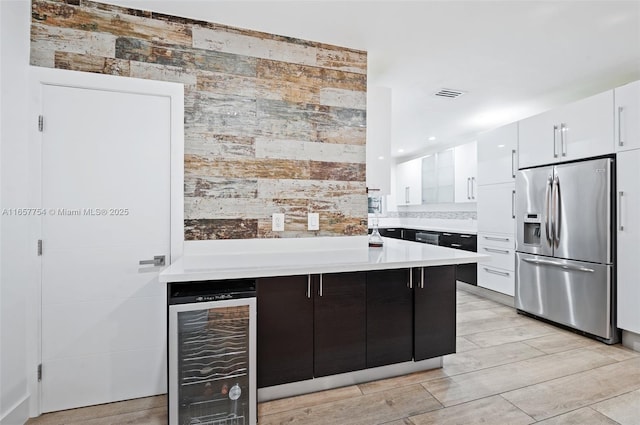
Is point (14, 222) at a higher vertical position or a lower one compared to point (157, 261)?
higher

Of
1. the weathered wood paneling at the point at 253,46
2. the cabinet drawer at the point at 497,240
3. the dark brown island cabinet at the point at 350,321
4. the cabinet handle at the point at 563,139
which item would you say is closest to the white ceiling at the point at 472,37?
the weathered wood paneling at the point at 253,46

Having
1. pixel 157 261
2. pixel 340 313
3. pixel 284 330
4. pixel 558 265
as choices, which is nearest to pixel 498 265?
pixel 558 265

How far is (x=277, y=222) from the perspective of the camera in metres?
2.46

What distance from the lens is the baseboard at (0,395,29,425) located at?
1.69m

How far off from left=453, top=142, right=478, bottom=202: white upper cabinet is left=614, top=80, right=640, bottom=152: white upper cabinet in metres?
2.15

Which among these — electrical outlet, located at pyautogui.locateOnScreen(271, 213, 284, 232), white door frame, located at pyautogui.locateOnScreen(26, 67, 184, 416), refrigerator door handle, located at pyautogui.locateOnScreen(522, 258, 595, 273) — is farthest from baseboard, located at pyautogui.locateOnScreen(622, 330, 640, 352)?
white door frame, located at pyautogui.locateOnScreen(26, 67, 184, 416)

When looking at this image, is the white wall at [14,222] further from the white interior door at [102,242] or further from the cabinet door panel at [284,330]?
the cabinet door panel at [284,330]

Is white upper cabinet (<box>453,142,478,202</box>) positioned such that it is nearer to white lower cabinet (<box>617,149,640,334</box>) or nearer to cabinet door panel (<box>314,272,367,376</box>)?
white lower cabinet (<box>617,149,640,334</box>)

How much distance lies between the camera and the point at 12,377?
175cm

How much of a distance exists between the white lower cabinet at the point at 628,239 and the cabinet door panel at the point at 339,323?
242cm

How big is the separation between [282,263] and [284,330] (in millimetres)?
422

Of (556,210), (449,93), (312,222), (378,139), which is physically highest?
(449,93)

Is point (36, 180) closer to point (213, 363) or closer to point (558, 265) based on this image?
point (213, 363)

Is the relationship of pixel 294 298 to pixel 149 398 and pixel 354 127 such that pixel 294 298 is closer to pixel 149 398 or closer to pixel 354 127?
pixel 149 398
